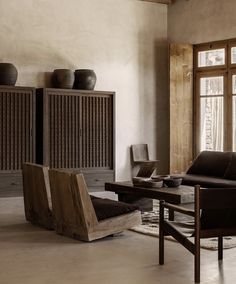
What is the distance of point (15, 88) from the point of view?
26.7ft

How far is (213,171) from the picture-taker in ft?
26.9

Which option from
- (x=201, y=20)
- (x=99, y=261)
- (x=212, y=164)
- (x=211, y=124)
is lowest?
(x=99, y=261)

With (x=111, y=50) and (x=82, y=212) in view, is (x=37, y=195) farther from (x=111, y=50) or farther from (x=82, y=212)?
(x=111, y=50)

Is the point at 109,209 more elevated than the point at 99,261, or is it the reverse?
the point at 109,209

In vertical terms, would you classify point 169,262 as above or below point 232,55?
below

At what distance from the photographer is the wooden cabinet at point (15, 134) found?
26.2 ft

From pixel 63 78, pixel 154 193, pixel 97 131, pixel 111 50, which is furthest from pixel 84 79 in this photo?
pixel 154 193

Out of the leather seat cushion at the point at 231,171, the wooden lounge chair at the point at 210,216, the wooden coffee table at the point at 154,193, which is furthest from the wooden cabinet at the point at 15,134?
the wooden lounge chair at the point at 210,216

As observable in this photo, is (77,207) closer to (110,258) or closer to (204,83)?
(110,258)

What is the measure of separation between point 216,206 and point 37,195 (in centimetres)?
280

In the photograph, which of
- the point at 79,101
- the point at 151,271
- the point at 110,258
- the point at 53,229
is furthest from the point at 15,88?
the point at 151,271

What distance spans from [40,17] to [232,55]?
3.05 metres

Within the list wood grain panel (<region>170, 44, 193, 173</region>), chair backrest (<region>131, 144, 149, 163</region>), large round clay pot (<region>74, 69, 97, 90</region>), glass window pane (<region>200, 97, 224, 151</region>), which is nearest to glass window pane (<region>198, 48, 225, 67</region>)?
wood grain panel (<region>170, 44, 193, 173</region>)

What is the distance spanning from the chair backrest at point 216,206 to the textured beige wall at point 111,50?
484cm
